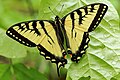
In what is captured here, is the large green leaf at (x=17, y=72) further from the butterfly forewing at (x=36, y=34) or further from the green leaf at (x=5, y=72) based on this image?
the butterfly forewing at (x=36, y=34)

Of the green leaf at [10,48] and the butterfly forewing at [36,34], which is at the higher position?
the butterfly forewing at [36,34]

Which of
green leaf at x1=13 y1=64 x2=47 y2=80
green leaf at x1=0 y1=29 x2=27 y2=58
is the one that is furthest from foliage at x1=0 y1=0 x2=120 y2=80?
green leaf at x1=13 y1=64 x2=47 y2=80

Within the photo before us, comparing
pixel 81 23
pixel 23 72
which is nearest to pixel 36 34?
pixel 81 23

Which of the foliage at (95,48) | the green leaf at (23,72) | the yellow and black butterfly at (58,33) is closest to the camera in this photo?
the foliage at (95,48)

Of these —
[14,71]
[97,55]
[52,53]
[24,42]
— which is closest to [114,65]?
[97,55]

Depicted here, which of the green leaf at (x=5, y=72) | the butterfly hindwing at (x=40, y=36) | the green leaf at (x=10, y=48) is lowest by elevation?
the green leaf at (x=5, y=72)

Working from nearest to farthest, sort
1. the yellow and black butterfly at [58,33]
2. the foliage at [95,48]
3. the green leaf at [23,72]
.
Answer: the foliage at [95,48], the yellow and black butterfly at [58,33], the green leaf at [23,72]

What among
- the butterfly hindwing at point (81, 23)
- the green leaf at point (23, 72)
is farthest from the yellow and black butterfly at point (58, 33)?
the green leaf at point (23, 72)

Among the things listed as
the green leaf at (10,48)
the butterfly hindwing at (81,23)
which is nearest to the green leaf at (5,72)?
the green leaf at (10,48)

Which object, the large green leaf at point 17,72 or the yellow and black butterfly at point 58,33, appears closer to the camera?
the yellow and black butterfly at point 58,33
